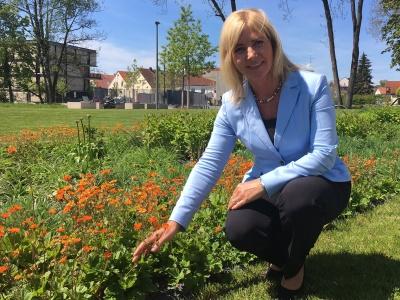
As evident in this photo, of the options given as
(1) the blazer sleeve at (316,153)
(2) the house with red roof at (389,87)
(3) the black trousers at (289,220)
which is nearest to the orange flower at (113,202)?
(3) the black trousers at (289,220)

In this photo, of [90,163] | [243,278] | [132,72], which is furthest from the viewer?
[132,72]

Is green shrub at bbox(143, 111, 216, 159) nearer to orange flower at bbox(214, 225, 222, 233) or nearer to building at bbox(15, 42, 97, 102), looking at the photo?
orange flower at bbox(214, 225, 222, 233)

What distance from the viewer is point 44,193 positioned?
441 centimetres

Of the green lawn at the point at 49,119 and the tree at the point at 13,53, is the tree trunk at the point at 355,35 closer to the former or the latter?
the green lawn at the point at 49,119

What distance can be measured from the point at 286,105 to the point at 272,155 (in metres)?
0.30

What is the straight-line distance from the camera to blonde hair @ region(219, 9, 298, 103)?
2611 mm

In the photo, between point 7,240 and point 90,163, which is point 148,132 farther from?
point 7,240

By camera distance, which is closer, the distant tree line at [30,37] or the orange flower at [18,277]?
the orange flower at [18,277]

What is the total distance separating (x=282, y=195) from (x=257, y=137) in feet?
1.21

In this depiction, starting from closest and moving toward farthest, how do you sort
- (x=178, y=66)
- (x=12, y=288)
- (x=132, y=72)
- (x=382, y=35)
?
(x=12, y=288), (x=382, y=35), (x=178, y=66), (x=132, y=72)

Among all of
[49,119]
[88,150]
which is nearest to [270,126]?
[88,150]

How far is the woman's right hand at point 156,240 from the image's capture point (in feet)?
8.53

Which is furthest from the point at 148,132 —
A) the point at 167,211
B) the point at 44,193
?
the point at 167,211

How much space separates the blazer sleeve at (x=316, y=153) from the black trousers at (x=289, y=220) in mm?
46
